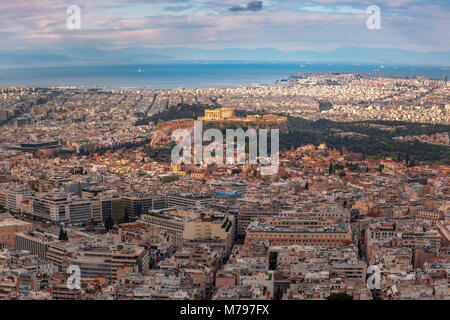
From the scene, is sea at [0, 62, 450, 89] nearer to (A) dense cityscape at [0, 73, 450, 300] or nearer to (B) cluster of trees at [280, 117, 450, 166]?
(B) cluster of trees at [280, 117, 450, 166]

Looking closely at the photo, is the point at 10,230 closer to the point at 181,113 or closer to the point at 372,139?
the point at 372,139

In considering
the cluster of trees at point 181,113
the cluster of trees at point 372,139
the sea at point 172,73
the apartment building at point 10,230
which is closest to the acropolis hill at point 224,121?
the cluster of trees at point 372,139

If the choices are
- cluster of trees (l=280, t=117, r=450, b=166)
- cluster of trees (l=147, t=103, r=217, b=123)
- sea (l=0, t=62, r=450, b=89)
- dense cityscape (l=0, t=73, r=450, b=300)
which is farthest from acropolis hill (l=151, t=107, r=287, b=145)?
sea (l=0, t=62, r=450, b=89)

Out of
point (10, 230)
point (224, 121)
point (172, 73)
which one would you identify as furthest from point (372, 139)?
point (172, 73)

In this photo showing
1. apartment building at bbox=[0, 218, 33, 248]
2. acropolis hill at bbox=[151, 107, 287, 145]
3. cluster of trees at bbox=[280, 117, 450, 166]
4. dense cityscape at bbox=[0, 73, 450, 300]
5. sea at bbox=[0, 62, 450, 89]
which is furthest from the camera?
sea at bbox=[0, 62, 450, 89]

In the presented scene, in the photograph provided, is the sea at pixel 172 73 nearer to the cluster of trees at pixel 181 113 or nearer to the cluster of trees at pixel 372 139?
the cluster of trees at pixel 372 139
